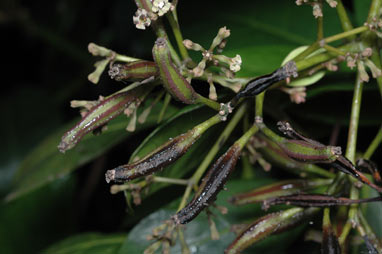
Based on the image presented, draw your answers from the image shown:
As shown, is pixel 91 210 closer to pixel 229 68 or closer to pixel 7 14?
pixel 7 14

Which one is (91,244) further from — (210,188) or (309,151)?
(309,151)

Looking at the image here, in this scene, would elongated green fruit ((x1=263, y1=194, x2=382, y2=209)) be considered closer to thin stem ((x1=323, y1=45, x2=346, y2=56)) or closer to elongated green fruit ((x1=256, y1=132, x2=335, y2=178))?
elongated green fruit ((x1=256, y1=132, x2=335, y2=178))

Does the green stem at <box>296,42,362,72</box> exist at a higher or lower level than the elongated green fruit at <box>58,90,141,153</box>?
lower

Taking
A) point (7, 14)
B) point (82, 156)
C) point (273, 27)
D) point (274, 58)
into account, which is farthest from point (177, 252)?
point (7, 14)

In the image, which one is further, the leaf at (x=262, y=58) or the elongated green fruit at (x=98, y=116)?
the leaf at (x=262, y=58)

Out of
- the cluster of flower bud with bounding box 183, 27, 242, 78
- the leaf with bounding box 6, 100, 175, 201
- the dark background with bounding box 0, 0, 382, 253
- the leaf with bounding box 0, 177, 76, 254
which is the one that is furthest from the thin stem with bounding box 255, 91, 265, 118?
the leaf with bounding box 0, 177, 76, 254

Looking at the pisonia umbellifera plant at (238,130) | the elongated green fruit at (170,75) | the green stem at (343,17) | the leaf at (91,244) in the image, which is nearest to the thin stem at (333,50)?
the pisonia umbellifera plant at (238,130)

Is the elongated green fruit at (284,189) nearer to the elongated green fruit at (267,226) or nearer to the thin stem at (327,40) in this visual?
the elongated green fruit at (267,226)
